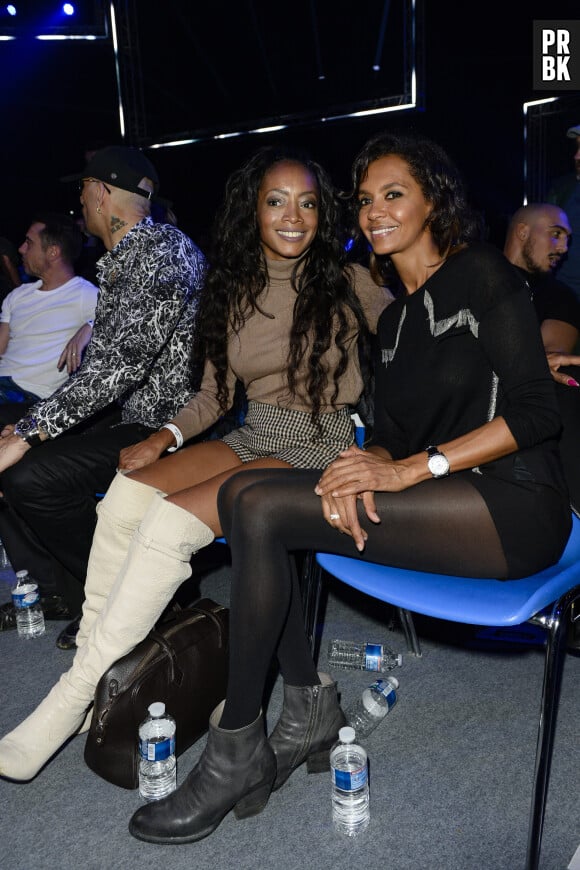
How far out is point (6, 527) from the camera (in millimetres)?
2775

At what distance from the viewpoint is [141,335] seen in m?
2.22

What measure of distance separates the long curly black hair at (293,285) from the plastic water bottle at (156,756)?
0.82 m

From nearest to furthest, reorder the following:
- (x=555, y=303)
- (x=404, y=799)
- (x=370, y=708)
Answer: (x=404, y=799), (x=370, y=708), (x=555, y=303)

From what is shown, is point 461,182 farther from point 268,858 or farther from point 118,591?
point 268,858

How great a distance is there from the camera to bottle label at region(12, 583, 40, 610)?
2453mm

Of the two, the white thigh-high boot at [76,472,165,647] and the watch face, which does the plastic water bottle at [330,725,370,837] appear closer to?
the watch face

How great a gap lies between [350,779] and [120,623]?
0.59 m

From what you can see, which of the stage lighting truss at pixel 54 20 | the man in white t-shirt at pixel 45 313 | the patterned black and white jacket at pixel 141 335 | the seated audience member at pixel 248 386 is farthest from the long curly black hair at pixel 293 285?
the stage lighting truss at pixel 54 20

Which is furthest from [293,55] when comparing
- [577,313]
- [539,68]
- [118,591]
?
[118,591]

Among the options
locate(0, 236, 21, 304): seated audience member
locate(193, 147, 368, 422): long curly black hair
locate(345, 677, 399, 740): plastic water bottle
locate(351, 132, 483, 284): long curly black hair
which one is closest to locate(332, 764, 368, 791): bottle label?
locate(345, 677, 399, 740): plastic water bottle

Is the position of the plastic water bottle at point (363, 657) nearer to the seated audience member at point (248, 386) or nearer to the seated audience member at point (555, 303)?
the seated audience member at point (248, 386)

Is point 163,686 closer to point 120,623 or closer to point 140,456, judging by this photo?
point 120,623

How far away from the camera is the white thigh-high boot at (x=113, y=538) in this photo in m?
1.89

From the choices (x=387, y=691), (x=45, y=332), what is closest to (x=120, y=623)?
(x=387, y=691)
